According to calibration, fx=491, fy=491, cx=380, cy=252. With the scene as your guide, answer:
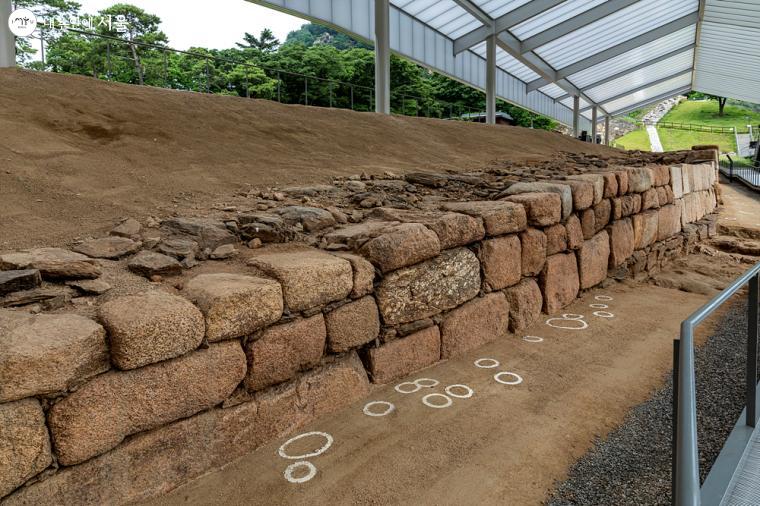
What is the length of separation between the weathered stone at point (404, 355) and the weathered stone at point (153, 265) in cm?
126

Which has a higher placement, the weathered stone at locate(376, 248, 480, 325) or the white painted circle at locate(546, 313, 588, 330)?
the weathered stone at locate(376, 248, 480, 325)

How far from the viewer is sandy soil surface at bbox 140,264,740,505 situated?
7.23 feet

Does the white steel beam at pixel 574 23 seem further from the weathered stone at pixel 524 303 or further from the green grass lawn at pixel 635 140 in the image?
the green grass lawn at pixel 635 140

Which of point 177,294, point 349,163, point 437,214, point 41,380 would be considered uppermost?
point 349,163

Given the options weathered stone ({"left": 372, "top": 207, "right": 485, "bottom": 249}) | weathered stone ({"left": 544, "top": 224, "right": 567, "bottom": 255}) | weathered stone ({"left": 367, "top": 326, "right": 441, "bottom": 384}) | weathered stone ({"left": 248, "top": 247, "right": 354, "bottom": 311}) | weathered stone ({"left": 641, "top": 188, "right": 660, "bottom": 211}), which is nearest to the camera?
weathered stone ({"left": 248, "top": 247, "right": 354, "bottom": 311})

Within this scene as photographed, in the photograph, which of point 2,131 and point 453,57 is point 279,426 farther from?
point 453,57

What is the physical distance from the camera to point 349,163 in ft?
19.3

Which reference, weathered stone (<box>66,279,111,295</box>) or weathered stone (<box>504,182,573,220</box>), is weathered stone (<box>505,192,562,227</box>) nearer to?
weathered stone (<box>504,182,573,220</box>)

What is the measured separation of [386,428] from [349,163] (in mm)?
3783

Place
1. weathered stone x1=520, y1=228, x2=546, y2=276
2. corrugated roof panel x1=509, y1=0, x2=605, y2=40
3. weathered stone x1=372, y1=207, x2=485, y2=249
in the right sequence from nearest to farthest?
weathered stone x1=372, y1=207, x2=485, y2=249
weathered stone x1=520, y1=228, x2=546, y2=276
corrugated roof panel x1=509, y1=0, x2=605, y2=40

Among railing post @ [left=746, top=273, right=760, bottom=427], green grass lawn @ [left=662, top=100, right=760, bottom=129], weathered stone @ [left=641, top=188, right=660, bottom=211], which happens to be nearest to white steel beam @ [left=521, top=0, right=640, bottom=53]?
weathered stone @ [left=641, top=188, right=660, bottom=211]

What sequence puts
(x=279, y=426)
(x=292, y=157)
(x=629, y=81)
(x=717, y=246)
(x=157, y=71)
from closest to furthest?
1. (x=279, y=426)
2. (x=292, y=157)
3. (x=717, y=246)
4. (x=157, y=71)
5. (x=629, y=81)

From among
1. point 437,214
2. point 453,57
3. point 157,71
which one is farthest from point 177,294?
point 157,71

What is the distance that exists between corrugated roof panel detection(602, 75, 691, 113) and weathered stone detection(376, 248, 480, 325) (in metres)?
29.6
